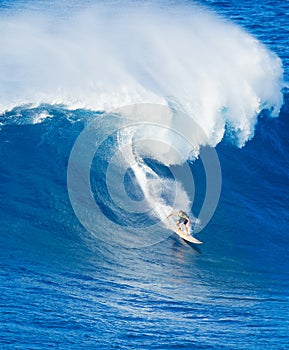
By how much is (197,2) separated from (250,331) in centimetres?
3410

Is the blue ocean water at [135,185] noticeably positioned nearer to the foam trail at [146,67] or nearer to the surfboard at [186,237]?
the foam trail at [146,67]

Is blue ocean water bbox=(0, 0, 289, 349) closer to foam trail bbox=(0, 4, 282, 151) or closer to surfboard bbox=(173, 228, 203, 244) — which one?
foam trail bbox=(0, 4, 282, 151)

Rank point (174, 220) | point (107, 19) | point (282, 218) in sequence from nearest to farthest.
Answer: point (174, 220) < point (282, 218) < point (107, 19)

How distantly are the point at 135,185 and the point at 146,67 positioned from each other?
10.3 metres

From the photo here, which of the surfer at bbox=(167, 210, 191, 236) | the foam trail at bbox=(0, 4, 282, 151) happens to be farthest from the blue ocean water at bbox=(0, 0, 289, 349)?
the surfer at bbox=(167, 210, 191, 236)

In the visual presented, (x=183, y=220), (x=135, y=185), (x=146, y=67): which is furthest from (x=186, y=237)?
(x=146, y=67)

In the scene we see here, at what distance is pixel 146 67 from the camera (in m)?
35.6

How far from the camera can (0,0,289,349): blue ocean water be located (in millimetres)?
A: 20047

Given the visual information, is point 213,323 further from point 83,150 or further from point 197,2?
point 197,2

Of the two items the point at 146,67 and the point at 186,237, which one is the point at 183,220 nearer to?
the point at 186,237

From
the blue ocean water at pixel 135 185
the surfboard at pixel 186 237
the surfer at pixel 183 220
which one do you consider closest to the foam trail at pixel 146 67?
the blue ocean water at pixel 135 185

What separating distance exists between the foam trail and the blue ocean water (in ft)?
0.32

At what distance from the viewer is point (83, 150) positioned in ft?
96.0

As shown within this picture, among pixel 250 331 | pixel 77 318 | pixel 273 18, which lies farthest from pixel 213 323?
pixel 273 18
